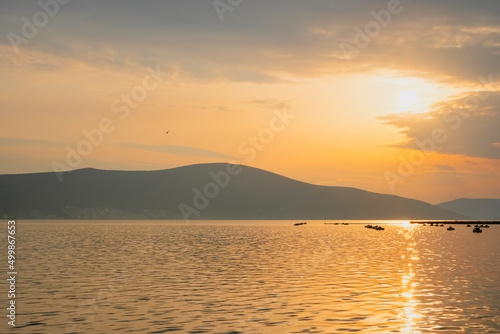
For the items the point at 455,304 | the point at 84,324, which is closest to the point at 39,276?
the point at 84,324

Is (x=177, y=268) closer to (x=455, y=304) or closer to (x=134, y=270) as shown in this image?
(x=134, y=270)

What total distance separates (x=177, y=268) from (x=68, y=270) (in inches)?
484

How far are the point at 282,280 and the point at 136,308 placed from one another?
61.2 feet

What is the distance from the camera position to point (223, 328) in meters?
31.6

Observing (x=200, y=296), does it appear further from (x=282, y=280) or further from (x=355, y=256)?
(x=355, y=256)

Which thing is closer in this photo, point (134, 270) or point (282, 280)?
point (282, 280)

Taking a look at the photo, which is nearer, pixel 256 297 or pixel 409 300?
pixel 409 300

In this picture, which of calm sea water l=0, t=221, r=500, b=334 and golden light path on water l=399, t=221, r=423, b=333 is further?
golden light path on water l=399, t=221, r=423, b=333

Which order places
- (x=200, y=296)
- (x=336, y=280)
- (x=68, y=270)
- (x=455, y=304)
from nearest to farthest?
(x=455, y=304), (x=200, y=296), (x=336, y=280), (x=68, y=270)

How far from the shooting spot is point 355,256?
8312 centimetres

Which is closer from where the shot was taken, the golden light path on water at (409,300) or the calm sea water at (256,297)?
the calm sea water at (256,297)

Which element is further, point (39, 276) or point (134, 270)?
point (134, 270)

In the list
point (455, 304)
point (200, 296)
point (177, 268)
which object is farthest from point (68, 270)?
point (455, 304)

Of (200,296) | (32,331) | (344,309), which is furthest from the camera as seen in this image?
(200,296)
